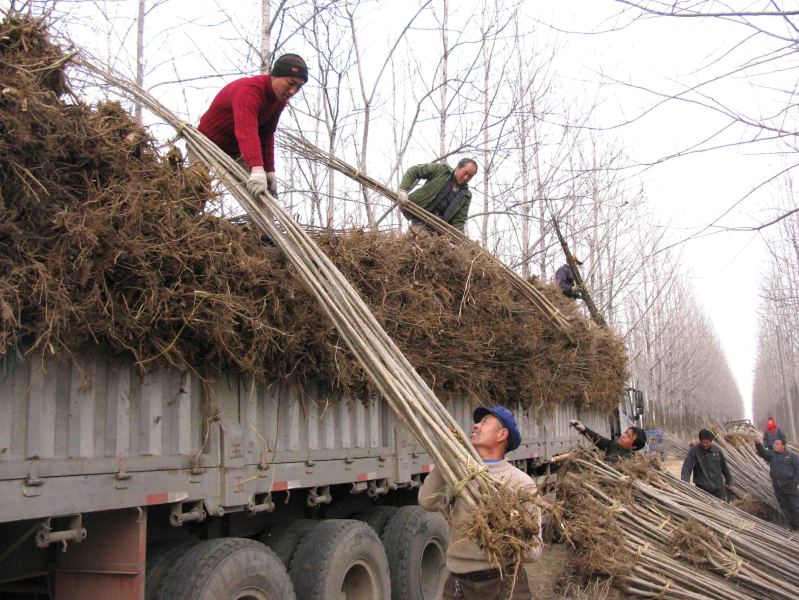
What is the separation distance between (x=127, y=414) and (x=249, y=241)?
134 cm

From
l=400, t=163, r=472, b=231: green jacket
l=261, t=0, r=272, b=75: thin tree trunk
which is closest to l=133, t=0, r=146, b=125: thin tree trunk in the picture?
l=261, t=0, r=272, b=75: thin tree trunk

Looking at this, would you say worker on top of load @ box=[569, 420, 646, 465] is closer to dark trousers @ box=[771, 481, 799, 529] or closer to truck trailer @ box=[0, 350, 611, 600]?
truck trailer @ box=[0, 350, 611, 600]

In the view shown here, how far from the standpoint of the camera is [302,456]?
476cm

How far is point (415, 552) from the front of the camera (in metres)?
5.93

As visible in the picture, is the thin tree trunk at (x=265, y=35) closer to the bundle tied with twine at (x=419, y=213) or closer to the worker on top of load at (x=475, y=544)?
the bundle tied with twine at (x=419, y=213)

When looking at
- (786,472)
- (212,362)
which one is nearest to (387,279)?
(212,362)

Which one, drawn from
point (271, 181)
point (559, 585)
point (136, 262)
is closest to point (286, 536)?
point (136, 262)

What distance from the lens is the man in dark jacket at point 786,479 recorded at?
1105 centimetres

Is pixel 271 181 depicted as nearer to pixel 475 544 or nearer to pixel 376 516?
pixel 376 516

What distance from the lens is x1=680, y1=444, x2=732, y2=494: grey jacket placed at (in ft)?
34.5

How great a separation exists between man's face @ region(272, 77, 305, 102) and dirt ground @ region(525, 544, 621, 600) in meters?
4.11

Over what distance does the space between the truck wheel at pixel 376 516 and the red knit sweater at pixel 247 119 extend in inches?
117

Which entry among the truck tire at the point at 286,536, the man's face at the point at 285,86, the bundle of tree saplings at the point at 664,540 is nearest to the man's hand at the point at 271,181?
the man's face at the point at 285,86

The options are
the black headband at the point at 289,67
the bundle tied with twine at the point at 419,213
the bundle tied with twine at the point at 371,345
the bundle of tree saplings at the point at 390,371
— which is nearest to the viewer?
the bundle of tree saplings at the point at 390,371
